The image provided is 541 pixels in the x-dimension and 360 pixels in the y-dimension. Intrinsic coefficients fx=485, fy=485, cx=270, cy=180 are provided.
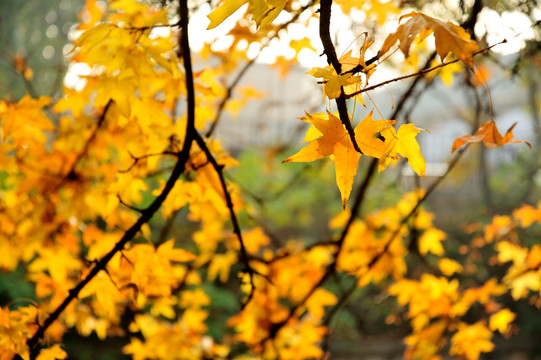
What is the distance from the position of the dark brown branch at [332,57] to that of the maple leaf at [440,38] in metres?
0.06

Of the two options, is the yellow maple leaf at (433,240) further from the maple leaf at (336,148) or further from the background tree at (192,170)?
the maple leaf at (336,148)

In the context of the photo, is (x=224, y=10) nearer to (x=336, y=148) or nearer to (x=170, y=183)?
(x=336, y=148)

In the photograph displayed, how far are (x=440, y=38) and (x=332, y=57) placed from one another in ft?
0.42

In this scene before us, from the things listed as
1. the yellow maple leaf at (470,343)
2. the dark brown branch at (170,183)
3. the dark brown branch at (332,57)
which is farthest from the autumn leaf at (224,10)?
the yellow maple leaf at (470,343)

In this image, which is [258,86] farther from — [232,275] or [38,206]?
[38,206]

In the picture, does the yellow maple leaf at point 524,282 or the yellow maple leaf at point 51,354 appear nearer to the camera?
the yellow maple leaf at point 51,354

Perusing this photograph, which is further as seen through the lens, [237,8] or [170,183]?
[170,183]

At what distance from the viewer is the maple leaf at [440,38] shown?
1.80ft

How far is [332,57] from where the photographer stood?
0.61 m

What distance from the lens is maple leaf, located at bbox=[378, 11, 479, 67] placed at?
0.55 metres

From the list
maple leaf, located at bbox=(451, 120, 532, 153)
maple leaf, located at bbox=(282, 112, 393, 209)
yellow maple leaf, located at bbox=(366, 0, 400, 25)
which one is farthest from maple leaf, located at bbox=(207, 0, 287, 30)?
yellow maple leaf, located at bbox=(366, 0, 400, 25)

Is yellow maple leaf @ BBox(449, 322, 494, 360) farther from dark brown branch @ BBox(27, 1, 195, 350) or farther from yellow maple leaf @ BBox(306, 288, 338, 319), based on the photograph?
dark brown branch @ BBox(27, 1, 195, 350)

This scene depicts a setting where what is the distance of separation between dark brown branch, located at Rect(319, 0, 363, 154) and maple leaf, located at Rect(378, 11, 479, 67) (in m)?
0.06

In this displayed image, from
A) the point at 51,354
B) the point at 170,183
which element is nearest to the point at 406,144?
the point at 170,183
